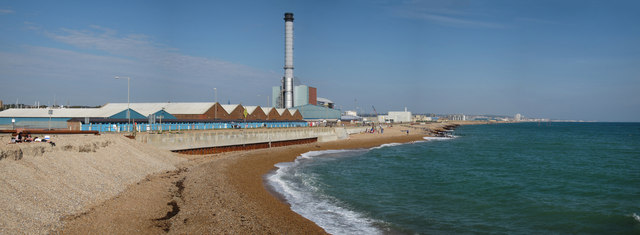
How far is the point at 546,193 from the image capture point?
27312 millimetres

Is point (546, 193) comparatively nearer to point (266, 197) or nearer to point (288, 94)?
point (266, 197)

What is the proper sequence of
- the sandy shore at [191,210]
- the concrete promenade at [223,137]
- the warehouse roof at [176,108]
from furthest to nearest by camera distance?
the warehouse roof at [176,108] → the concrete promenade at [223,137] → the sandy shore at [191,210]

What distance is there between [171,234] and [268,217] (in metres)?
5.25

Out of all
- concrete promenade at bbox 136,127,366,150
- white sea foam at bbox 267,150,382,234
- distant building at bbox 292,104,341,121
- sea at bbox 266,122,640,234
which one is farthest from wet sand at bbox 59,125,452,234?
distant building at bbox 292,104,341,121

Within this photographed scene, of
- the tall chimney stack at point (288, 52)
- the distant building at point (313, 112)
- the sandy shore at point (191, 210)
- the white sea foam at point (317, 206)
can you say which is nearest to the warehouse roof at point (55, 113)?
the sandy shore at point (191, 210)

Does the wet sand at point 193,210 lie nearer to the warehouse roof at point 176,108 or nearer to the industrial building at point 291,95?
the warehouse roof at point 176,108

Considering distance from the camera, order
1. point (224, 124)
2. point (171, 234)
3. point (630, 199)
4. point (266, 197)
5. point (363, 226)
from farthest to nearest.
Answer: point (224, 124) < point (630, 199) < point (266, 197) < point (363, 226) < point (171, 234)

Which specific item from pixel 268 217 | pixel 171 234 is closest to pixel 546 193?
pixel 268 217

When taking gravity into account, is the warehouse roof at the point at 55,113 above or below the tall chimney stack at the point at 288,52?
below

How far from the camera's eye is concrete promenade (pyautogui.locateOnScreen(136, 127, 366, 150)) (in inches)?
1487

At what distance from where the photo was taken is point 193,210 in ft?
60.7

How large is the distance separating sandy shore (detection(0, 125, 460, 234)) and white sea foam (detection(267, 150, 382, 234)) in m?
0.89

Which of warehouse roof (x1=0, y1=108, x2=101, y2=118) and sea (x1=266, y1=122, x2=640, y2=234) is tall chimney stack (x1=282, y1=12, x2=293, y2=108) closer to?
warehouse roof (x1=0, y1=108, x2=101, y2=118)

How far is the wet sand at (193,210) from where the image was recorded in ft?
50.5
